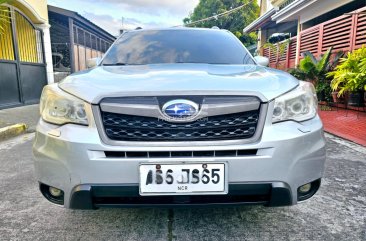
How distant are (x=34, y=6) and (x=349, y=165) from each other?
361 inches

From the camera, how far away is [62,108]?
1.70 m

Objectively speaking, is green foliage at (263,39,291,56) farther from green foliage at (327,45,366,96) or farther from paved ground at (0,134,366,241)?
paved ground at (0,134,366,241)

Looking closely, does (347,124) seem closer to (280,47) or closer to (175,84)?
(175,84)

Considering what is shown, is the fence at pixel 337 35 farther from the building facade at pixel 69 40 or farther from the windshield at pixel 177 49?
the building facade at pixel 69 40

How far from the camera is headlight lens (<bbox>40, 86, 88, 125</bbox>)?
1.65 meters

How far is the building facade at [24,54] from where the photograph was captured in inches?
299

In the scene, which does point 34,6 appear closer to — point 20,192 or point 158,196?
point 20,192

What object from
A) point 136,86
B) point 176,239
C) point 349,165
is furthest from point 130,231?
point 349,165

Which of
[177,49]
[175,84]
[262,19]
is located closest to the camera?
[175,84]

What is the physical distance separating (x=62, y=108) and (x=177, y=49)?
1367 mm

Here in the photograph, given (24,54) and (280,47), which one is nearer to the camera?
(24,54)

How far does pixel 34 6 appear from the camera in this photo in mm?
8938

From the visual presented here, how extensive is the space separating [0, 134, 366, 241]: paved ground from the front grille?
0.46 meters

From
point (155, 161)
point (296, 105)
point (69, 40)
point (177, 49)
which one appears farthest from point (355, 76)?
point (69, 40)
